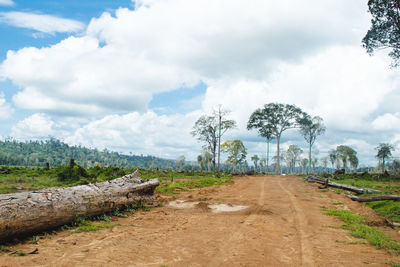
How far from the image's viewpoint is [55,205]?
598 cm

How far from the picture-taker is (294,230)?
6.26 m

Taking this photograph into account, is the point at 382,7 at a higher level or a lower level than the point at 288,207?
higher

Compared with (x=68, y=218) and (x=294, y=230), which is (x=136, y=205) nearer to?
(x=68, y=218)

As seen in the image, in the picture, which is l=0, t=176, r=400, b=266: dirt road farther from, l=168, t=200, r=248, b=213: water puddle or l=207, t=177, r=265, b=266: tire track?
l=168, t=200, r=248, b=213: water puddle

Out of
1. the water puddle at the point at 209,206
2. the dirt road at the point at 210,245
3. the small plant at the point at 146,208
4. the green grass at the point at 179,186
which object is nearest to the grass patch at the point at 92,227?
the dirt road at the point at 210,245

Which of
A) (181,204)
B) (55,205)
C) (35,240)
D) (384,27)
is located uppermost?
(384,27)

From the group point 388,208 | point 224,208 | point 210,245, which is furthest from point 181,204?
point 388,208

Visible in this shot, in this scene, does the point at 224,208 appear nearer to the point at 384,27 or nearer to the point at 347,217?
the point at 347,217

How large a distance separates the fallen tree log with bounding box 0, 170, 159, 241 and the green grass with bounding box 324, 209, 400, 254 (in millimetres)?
6610

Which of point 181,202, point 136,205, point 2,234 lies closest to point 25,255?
point 2,234

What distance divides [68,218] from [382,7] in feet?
50.6

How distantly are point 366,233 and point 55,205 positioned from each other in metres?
7.36

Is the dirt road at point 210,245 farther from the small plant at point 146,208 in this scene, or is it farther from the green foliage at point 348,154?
the green foliage at point 348,154

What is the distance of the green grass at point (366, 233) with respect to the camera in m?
5.21
